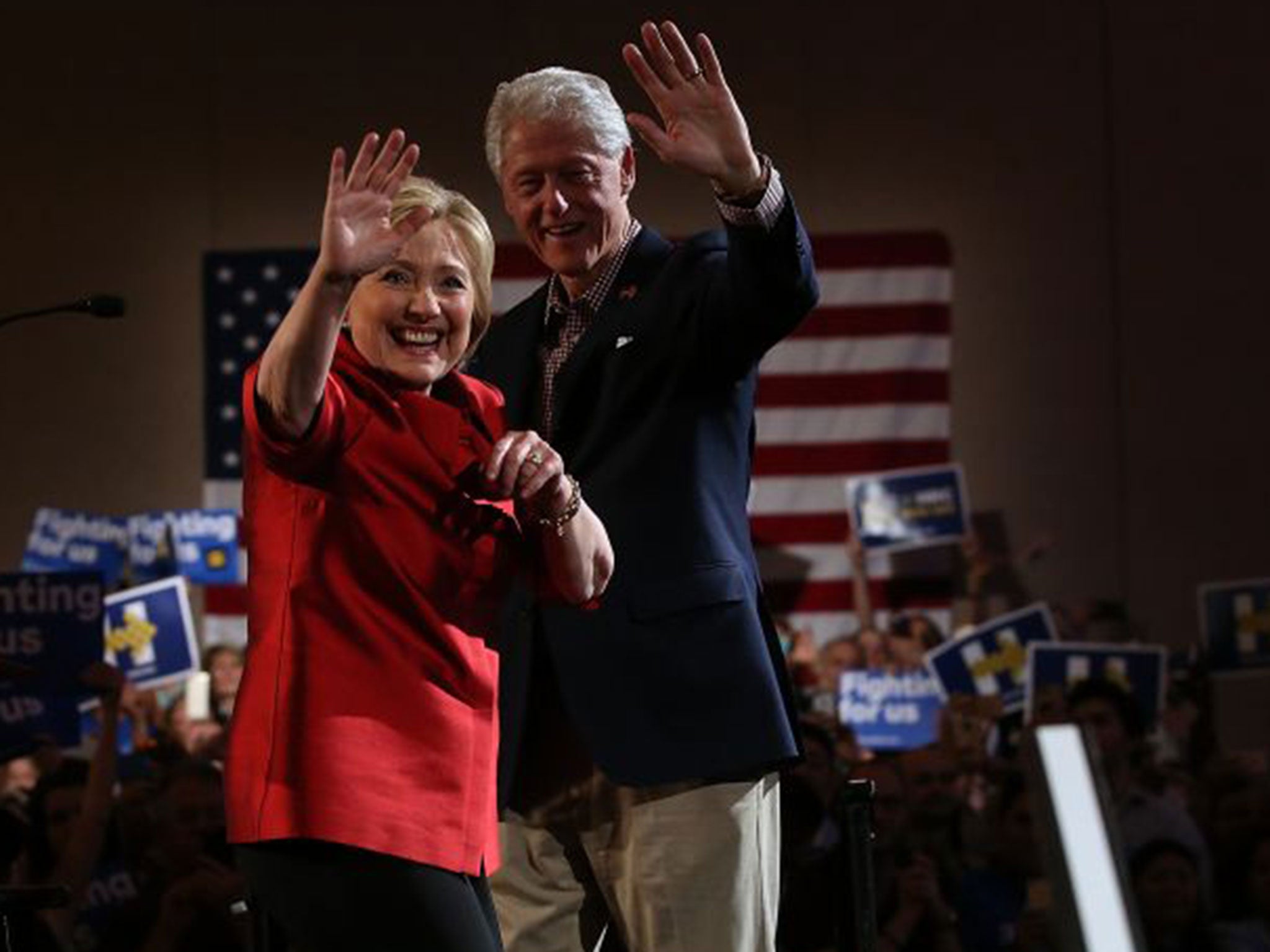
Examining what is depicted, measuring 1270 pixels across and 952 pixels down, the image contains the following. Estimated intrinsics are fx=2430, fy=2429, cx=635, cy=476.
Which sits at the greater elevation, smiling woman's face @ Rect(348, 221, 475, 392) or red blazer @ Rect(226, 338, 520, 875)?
smiling woman's face @ Rect(348, 221, 475, 392)

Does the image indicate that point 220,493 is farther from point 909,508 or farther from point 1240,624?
point 1240,624

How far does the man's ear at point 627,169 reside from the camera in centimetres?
247

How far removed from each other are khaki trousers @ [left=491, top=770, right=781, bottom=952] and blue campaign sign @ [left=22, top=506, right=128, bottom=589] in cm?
739

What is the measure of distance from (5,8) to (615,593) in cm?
987

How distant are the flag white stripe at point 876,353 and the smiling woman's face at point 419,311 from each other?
29.3 ft

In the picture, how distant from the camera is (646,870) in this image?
2285 mm

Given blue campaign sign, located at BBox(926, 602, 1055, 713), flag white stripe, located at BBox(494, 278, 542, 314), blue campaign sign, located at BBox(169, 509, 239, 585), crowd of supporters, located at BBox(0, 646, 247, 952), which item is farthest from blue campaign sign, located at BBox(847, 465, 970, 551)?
crowd of supporters, located at BBox(0, 646, 247, 952)

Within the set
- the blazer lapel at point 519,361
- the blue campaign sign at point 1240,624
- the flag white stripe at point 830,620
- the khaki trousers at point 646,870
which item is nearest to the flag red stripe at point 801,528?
the flag white stripe at point 830,620

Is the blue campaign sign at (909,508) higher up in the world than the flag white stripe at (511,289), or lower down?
lower down

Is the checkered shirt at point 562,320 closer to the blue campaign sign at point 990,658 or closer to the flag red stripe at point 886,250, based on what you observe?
the blue campaign sign at point 990,658

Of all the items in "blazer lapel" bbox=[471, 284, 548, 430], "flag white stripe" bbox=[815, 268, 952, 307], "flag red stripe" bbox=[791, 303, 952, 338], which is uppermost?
"flag white stripe" bbox=[815, 268, 952, 307]

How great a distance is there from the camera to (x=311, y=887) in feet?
5.69

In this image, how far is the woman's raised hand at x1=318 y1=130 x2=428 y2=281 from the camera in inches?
69.4

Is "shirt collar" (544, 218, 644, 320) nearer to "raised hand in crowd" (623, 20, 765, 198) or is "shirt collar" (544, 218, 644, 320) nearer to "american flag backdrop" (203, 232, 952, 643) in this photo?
"raised hand in crowd" (623, 20, 765, 198)
